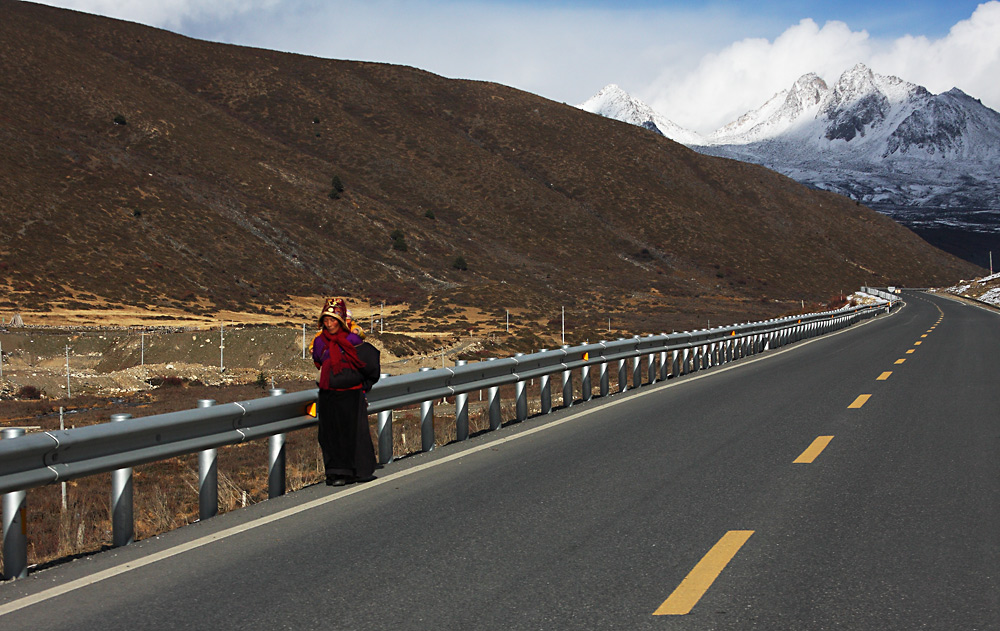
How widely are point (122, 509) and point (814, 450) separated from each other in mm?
6389

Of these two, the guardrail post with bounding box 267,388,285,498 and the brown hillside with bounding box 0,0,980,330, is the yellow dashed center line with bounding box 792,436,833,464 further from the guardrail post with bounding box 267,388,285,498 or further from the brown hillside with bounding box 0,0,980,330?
the brown hillside with bounding box 0,0,980,330

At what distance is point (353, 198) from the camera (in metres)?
88.9

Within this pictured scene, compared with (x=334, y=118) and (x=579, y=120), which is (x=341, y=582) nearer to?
(x=334, y=118)

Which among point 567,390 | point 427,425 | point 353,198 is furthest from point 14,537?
point 353,198

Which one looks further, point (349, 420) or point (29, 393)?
point (29, 393)

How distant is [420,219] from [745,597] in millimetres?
88859

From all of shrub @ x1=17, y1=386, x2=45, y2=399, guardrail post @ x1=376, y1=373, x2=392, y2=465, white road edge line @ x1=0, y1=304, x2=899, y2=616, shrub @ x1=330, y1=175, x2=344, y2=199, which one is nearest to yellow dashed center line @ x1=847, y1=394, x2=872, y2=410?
white road edge line @ x1=0, y1=304, x2=899, y2=616

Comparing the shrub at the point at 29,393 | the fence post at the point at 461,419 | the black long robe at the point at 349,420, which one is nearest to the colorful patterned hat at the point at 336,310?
the black long robe at the point at 349,420

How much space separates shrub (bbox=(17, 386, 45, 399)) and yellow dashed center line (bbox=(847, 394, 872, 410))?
2616 cm

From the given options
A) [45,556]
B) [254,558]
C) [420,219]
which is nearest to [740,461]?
[254,558]

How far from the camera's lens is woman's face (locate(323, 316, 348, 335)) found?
8.27 meters

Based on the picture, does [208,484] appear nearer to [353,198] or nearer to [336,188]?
[336,188]

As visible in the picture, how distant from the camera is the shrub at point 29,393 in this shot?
3116cm

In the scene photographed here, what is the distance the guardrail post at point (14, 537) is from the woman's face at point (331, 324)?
2.83m
